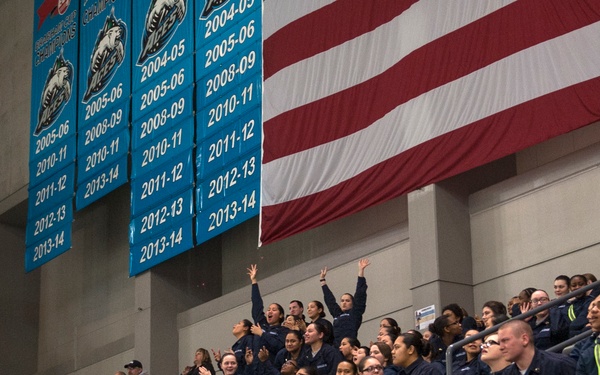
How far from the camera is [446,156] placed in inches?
506

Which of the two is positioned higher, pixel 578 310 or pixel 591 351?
pixel 578 310

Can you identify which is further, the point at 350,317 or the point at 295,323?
the point at 295,323

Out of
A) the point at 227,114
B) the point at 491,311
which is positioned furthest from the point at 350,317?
the point at 227,114

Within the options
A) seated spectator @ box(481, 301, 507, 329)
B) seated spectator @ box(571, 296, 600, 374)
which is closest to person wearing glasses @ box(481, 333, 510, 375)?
seated spectator @ box(571, 296, 600, 374)

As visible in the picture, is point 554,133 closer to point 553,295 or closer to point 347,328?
point 553,295

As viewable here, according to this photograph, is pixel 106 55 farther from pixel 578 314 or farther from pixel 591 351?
pixel 591 351

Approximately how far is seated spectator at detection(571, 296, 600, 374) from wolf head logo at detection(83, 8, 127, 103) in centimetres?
1210

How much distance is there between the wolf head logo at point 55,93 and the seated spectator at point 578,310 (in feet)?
38.8

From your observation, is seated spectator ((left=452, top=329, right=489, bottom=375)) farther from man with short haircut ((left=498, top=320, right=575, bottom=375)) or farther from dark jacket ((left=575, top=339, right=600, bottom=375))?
man with short haircut ((left=498, top=320, right=575, bottom=375))

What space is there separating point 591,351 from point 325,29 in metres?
8.14

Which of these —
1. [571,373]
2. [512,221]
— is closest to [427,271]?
[512,221]

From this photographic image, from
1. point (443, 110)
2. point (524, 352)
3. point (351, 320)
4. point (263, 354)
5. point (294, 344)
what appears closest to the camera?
point (524, 352)

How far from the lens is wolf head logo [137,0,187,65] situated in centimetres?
1752

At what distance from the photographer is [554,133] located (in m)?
11.7
